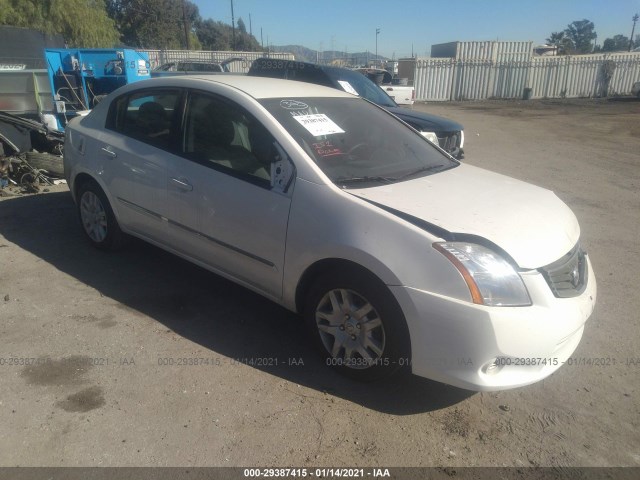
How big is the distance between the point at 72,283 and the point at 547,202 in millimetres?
3709

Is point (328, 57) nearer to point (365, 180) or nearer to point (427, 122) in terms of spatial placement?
point (427, 122)

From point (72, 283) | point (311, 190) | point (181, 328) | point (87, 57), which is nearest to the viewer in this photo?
point (311, 190)

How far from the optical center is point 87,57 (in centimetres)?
995

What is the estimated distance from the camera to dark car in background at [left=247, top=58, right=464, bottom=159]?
8.15 meters

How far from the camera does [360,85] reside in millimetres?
8992

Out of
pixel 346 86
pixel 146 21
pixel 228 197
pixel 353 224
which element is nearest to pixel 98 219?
pixel 228 197

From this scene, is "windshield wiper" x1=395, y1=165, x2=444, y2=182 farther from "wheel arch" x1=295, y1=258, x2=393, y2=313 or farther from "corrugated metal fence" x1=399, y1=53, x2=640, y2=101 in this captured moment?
"corrugated metal fence" x1=399, y1=53, x2=640, y2=101

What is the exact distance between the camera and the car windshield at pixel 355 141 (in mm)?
3287

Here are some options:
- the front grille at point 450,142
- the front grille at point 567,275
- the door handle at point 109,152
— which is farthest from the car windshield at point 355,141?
the front grille at point 450,142

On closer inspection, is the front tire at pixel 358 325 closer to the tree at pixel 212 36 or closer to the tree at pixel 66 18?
the tree at pixel 66 18

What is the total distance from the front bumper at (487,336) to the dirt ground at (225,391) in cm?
34

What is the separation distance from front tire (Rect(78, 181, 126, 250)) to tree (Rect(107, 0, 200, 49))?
50.3 m

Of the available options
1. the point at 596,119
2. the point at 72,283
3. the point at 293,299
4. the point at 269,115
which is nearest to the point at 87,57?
the point at 72,283

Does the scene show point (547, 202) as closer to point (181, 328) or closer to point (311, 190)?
point (311, 190)
